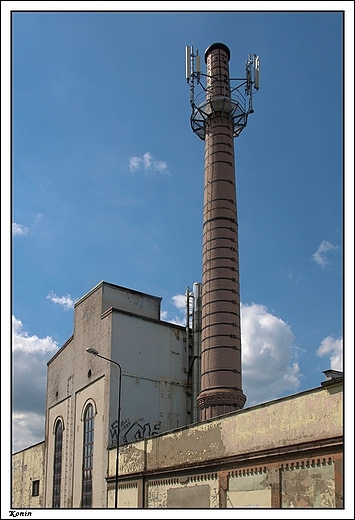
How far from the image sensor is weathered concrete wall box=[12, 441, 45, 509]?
3673cm

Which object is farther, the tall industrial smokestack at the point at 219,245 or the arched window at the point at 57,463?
the arched window at the point at 57,463

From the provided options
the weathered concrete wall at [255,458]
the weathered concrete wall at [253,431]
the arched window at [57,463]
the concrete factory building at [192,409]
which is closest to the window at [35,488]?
the concrete factory building at [192,409]

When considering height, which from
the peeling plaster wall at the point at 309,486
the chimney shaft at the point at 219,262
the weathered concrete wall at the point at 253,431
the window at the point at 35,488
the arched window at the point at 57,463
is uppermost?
the chimney shaft at the point at 219,262

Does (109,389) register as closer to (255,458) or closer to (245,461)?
(245,461)

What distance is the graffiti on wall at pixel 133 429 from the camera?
28266 millimetres

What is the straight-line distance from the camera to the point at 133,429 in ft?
94.7

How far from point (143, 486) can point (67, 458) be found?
29.5ft

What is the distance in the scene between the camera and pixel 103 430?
2850 centimetres

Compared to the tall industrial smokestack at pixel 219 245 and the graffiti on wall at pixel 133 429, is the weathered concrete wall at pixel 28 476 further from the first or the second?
the tall industrial smokestack at pixel 219 245

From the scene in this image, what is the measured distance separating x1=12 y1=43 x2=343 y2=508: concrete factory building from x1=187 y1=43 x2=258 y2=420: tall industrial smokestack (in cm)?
5

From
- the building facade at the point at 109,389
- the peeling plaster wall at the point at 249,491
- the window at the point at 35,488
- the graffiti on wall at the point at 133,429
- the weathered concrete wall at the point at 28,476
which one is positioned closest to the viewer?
the peeling plaster wall at the point at 249,491

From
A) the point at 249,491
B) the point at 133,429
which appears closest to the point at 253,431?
the point at 249,491

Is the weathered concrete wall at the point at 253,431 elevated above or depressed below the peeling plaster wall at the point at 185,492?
above

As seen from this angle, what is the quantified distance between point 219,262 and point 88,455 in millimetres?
11580
